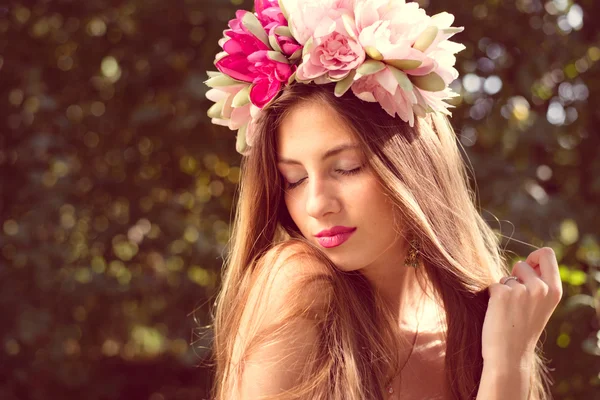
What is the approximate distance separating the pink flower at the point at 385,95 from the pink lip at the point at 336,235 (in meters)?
0.28

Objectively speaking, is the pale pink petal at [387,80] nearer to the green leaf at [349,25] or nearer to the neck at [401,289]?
the green leaf at [349,25]

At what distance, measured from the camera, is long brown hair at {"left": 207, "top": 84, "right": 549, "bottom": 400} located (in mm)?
1960

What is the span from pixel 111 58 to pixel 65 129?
33cm

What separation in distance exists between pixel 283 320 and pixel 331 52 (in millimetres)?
597

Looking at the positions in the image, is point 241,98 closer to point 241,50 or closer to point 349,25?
point 241,50

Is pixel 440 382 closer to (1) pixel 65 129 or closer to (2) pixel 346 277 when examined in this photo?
(2) pixel 346 277

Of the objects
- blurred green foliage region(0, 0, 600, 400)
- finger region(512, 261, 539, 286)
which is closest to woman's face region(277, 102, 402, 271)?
finger region(512, 261, 539, 286)

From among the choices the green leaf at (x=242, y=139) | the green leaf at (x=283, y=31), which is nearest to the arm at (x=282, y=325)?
the green leaf at (x=242, y=139)

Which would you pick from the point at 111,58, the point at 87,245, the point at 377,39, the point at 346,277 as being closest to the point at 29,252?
the point at 87,245

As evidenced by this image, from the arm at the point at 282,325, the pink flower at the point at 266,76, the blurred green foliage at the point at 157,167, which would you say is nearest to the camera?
the arm at the point at 282,325

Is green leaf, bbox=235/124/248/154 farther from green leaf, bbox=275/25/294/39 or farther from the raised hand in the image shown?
the raised hand

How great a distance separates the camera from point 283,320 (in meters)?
1.94

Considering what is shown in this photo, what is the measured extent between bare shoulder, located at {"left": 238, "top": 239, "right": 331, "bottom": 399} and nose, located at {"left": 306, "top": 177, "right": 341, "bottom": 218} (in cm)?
15

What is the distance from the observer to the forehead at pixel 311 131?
1.95m
